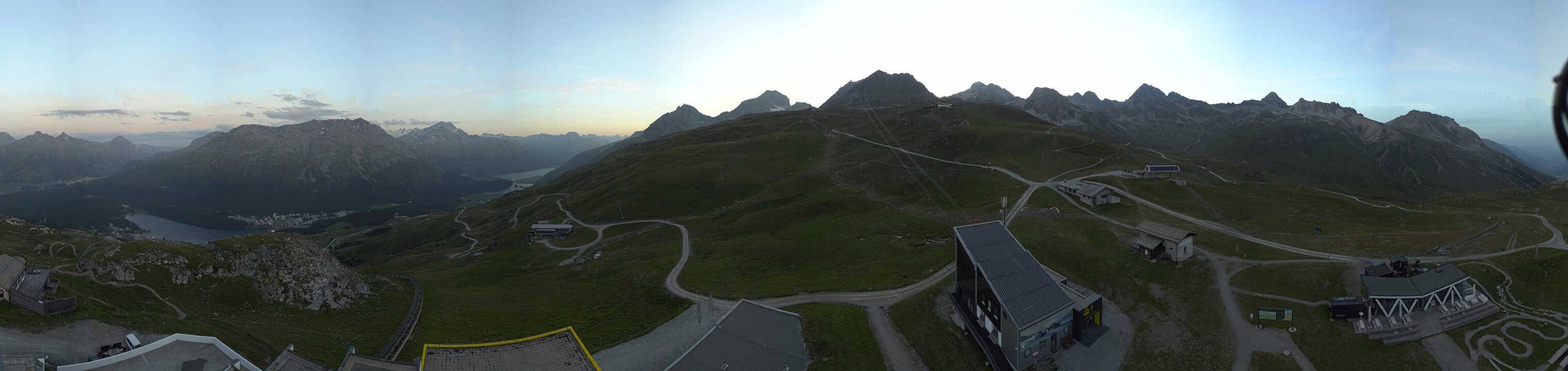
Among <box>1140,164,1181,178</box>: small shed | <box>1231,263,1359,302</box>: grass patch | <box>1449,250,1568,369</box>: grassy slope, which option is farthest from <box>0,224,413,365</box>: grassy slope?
<box>1140,164,1181,178</box>: small shed

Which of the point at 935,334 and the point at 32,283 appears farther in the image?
the point at 935,334

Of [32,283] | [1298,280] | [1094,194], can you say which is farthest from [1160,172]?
[32,283]

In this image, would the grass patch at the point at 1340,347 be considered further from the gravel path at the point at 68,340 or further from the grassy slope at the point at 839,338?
the gravel path at the point at 68,340

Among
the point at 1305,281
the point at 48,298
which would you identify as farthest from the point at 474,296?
the point at 1305,281

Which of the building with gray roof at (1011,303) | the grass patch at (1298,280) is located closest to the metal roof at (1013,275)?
the building with gray roof at (1011,303)

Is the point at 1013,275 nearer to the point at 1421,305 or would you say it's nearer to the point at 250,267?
the point at 1421,305

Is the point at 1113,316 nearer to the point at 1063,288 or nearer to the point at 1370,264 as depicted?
the point at 1063,288
